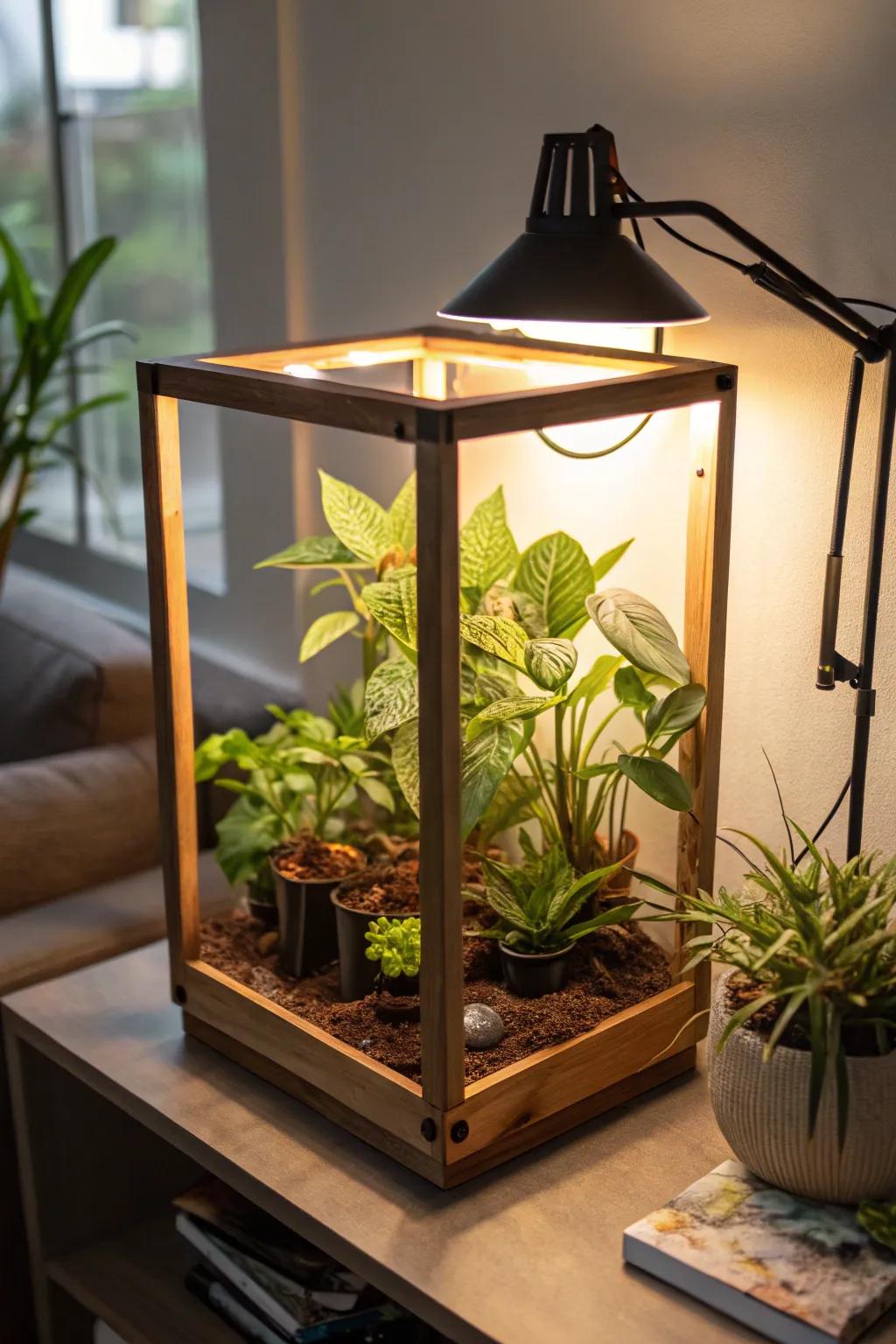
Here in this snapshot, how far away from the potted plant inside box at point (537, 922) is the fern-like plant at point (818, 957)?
0.14 meters

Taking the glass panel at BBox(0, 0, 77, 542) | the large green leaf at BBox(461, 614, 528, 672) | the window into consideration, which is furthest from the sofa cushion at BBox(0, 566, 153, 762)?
the large green leaf at BBox(461, 614, 528, 672)

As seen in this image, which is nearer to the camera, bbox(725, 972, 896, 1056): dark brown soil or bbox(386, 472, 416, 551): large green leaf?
bbox(725, 972, 896, 1056): dark brown soil

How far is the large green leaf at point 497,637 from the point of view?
3.59 ft

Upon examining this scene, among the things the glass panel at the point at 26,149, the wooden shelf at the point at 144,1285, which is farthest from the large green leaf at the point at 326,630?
the glass panel at the point at 26,149

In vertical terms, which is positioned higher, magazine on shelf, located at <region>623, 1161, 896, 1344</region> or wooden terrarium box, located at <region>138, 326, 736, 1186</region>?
wooden terrarium box, located at <region>138, 326, 736, 1186</region>

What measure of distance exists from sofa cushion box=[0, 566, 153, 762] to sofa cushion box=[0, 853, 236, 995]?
223 mm

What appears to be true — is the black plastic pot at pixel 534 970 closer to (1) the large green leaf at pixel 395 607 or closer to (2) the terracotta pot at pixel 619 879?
(2) the terracotta pot at pixel 619 879

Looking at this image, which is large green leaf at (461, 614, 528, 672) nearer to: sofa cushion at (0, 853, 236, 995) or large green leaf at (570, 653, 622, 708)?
large green leaf at (570, 653, 622, 708)

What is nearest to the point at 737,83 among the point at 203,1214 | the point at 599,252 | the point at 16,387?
the point at 599,252

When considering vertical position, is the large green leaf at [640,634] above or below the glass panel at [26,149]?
below

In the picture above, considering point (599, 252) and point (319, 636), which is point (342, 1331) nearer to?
point (319, 636)

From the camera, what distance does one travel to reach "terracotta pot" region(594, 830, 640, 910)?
4.12 ft

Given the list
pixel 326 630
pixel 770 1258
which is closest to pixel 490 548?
pixel 326 630

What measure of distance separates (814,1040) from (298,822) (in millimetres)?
673
